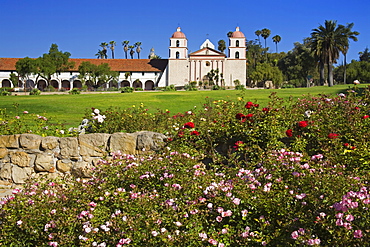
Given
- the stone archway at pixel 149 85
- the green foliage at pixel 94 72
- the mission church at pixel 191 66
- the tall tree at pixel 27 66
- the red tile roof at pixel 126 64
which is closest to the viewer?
the tall tree at pixel 27 66

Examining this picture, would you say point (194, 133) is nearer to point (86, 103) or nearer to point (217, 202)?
point (217, 202)

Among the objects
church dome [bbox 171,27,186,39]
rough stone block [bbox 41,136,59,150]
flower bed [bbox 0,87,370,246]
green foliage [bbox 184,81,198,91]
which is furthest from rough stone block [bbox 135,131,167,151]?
church dome [bbox 171,27,186,39]

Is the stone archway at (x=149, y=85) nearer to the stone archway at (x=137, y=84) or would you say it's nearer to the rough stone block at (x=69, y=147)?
the stone archway at (x=137, y=84)

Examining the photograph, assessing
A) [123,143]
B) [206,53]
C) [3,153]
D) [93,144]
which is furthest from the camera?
[206,53]

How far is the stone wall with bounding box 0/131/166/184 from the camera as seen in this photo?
23.6ft

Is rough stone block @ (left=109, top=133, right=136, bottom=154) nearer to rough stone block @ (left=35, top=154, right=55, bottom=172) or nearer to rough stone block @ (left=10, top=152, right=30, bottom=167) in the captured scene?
rough stone block @ (left=35, top=154, right=55, bottom=172)

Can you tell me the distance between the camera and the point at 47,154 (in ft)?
23.8

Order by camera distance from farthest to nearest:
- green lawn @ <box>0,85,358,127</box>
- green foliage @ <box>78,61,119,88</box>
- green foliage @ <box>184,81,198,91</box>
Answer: green foliage @ <box>78,61,119,88</box>
green foliage @ <box>184,81,198,91</box>
green lawn @ <box>0,85,358,127</box>

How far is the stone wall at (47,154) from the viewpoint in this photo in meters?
7.19

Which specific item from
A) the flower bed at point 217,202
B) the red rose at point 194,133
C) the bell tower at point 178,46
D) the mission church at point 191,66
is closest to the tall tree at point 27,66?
the mission church at point 191,66

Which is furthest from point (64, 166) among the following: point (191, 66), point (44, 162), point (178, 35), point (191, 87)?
point (178, 35)

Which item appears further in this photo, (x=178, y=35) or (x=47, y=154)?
(x=178, y=35)

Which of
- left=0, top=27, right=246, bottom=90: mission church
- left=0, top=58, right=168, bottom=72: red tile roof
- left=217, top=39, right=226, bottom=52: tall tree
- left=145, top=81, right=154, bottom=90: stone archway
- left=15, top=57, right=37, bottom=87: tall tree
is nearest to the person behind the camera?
left=15, top=57, right=37, bottom=87: tall tree

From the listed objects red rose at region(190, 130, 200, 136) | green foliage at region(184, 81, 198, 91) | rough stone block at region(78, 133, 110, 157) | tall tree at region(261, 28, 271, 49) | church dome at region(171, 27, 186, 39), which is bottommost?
rough stone block at region(78, 133, 110, 157)
